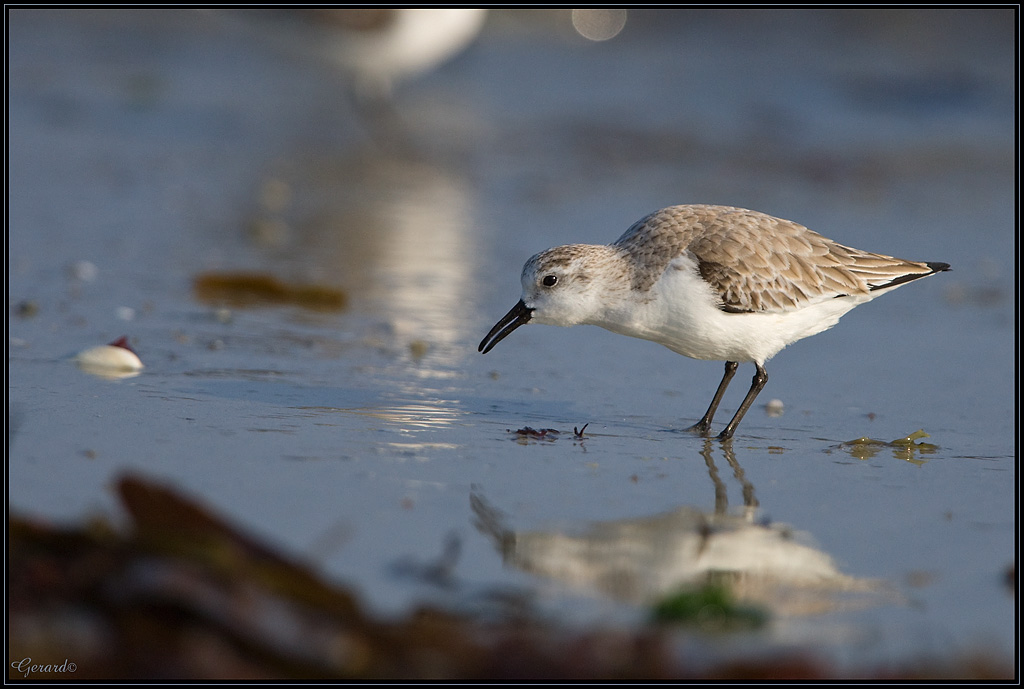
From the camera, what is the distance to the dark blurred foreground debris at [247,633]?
287 cm

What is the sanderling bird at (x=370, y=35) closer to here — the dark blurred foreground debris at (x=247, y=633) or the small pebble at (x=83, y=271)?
the small pebble at (x=83, y=271)

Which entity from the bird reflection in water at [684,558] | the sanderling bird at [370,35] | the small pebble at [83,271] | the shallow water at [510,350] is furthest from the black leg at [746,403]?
the sanderling bird at [370,35]

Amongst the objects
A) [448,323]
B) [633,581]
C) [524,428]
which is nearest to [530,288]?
[524,428]

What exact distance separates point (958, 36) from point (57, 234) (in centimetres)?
1351

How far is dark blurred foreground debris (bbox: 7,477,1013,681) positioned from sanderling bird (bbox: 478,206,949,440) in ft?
7.91

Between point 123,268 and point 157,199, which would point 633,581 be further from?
point 157,199

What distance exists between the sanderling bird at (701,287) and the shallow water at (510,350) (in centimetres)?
47

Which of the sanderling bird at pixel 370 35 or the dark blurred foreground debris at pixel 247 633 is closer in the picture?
the dark blurred foreground debris at pixel 247 633

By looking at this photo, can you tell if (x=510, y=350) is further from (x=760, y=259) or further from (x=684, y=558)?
(x=684, y=558)

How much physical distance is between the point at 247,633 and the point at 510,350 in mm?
4048

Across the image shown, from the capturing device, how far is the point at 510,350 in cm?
681

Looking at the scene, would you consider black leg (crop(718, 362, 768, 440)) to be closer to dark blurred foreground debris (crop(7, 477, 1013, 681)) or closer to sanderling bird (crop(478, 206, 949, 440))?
sanderling bird (crop(478, 206, 949, 440))
